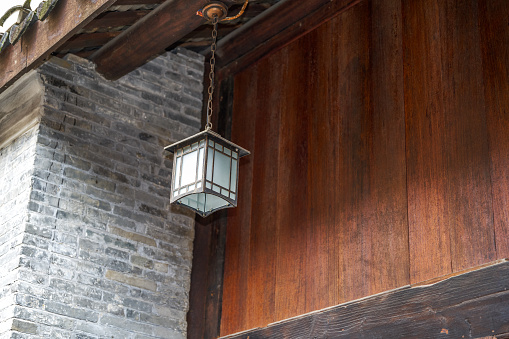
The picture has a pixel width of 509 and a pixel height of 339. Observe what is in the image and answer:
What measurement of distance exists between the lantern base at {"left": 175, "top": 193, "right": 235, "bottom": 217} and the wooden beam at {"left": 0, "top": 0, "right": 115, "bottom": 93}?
1067 mm

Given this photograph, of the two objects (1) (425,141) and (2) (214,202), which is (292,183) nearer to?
(2) (214,202)

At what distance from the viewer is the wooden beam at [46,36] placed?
3857 mm

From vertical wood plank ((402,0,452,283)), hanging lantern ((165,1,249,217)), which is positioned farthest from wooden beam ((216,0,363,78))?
hanging lantern ((165,1,249,217))

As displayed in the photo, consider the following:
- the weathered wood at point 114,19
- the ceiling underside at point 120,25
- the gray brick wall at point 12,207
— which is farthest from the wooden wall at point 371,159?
the gray brick wall at point 12,207

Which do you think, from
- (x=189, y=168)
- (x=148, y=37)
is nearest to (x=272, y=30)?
(x=148, y=37)

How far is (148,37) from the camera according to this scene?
4.57 m

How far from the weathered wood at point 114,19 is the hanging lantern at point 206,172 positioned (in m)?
1.08

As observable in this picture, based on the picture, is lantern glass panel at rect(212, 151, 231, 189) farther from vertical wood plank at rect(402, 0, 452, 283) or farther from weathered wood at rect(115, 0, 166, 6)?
weathered wood at rect(115, 0, 166, 6)

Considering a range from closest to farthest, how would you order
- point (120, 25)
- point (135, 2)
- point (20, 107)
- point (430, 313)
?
1. point (430, 313)
2. point (135, 2)
3. point (120, 25)
4. point (20, 107)

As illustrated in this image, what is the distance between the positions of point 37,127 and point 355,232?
2090 mm

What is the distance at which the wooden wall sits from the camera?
348 centimetres

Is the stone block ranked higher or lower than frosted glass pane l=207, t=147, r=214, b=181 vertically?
lower

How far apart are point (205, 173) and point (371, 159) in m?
0.98

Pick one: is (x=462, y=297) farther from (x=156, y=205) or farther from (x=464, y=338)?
(x=156, y=205)
